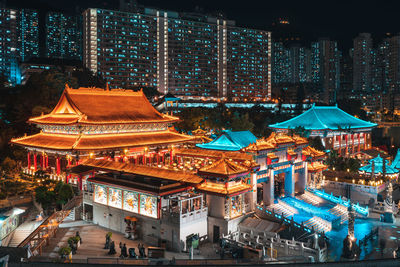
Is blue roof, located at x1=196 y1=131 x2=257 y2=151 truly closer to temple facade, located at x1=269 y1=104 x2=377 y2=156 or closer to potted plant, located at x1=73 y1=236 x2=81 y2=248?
potted plant, located at x1=73 y1=236 x2=81 y2=248

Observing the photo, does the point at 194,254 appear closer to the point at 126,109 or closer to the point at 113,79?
the point at 126,109

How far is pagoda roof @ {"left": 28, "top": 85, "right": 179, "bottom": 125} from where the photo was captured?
31.9 meters

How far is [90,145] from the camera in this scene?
1163 inches

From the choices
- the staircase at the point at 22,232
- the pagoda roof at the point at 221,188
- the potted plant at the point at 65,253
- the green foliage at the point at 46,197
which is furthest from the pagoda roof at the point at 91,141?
the potted plant at the point at 65,253

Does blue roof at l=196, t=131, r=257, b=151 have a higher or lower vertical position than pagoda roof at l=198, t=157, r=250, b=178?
higher

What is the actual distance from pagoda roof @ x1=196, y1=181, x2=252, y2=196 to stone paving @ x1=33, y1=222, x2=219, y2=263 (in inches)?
108

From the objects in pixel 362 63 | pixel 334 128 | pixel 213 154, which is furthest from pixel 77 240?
pixel 362 63

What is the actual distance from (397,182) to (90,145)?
2948cm

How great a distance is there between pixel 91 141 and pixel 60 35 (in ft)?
351

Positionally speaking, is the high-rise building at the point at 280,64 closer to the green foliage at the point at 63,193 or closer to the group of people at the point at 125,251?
the green foliage at the point at 63,193

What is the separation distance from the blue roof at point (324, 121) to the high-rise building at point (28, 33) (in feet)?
308

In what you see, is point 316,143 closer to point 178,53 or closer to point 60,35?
point 178,53

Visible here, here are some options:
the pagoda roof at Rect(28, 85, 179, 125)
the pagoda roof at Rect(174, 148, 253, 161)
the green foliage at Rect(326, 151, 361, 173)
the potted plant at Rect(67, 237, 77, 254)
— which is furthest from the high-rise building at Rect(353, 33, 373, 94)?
the potted plant at Rect(67, 237, 77, 254)

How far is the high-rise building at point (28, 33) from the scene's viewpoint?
376ft
